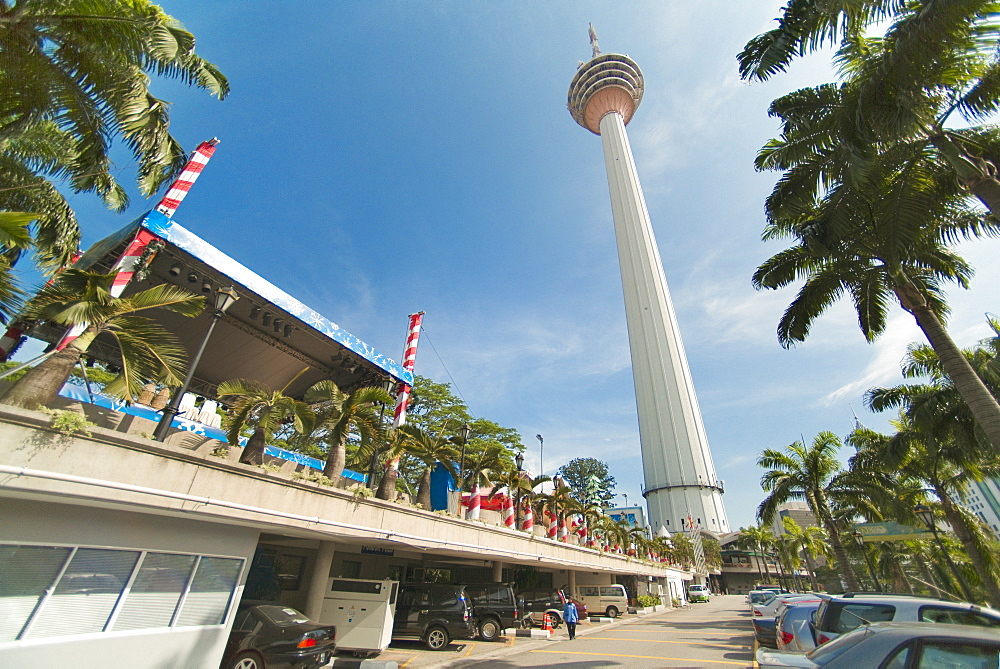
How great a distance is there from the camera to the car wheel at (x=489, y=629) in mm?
14617

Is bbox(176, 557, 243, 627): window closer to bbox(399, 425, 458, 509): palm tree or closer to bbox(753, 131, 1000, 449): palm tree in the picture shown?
bbox(399, 425, 458, 509): palm tree

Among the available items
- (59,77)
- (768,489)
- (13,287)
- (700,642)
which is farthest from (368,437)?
(768,489)

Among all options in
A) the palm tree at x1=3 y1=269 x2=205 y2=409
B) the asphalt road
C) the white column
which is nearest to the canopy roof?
the palm tree at x1=3 y1=269 x2=205 y2=409

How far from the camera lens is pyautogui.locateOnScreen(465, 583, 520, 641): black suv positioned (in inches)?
578

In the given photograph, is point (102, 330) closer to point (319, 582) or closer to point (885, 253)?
point (319, 582)

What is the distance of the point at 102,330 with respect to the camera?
7.63m

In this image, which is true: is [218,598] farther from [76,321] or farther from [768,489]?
[768,489]

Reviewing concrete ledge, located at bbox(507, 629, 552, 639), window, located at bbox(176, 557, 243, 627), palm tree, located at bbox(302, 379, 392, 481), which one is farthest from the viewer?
concrete ledge, located at bbox(507, 629, 552, 639)

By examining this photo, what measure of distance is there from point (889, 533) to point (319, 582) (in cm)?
4091

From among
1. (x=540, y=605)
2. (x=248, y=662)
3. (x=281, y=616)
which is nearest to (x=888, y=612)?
(x=281, y=616)

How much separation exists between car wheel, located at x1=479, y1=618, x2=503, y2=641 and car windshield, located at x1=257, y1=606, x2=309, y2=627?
313 inches

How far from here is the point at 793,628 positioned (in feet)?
27.6

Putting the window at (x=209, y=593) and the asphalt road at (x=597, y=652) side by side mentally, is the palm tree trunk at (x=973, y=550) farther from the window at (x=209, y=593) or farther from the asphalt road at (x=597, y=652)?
the window at (x=209, y=593)

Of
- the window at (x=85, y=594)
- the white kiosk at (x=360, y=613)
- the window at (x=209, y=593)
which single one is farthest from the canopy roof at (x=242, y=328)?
the window at (x=85, y=594)
